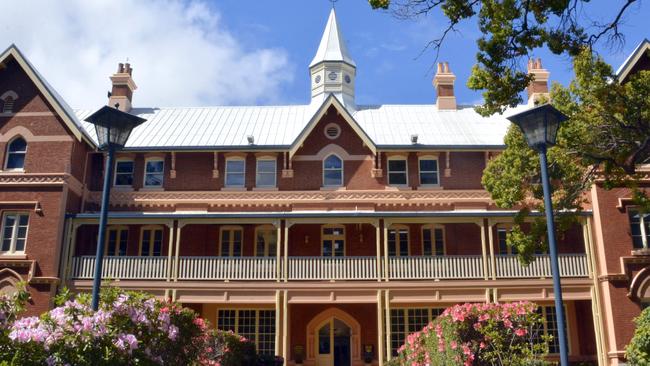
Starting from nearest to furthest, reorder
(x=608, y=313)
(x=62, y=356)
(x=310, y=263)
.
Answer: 1. (x=62, y=356)
2. (x=608, y=313)
3. (x=310, y=263)

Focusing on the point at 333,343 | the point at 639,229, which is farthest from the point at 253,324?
the point at 639,229

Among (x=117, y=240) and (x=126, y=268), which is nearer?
(x=126, y=268)

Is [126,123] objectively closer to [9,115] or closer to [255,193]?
[255,193]

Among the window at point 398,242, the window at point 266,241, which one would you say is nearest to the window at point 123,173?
the window at point 266,241

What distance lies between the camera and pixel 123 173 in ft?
93.0

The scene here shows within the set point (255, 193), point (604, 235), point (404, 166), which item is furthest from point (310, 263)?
point (604, 235)

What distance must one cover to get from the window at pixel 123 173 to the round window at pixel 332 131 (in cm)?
914

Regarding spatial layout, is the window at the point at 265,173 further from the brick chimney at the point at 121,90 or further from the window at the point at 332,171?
the brick chimney at the point at 121,90

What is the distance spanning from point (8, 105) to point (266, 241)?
12616 mm

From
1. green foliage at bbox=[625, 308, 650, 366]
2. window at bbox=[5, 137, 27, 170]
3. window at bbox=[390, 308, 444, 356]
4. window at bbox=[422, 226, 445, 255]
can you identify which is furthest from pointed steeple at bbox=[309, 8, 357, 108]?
green foliage at bbox=[625, 308, 650, 366]

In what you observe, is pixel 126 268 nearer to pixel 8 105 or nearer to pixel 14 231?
pixel 14 231

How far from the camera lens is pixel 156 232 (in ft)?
90.8

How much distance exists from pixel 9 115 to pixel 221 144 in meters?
9.05

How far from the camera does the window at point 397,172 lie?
27.8 m
